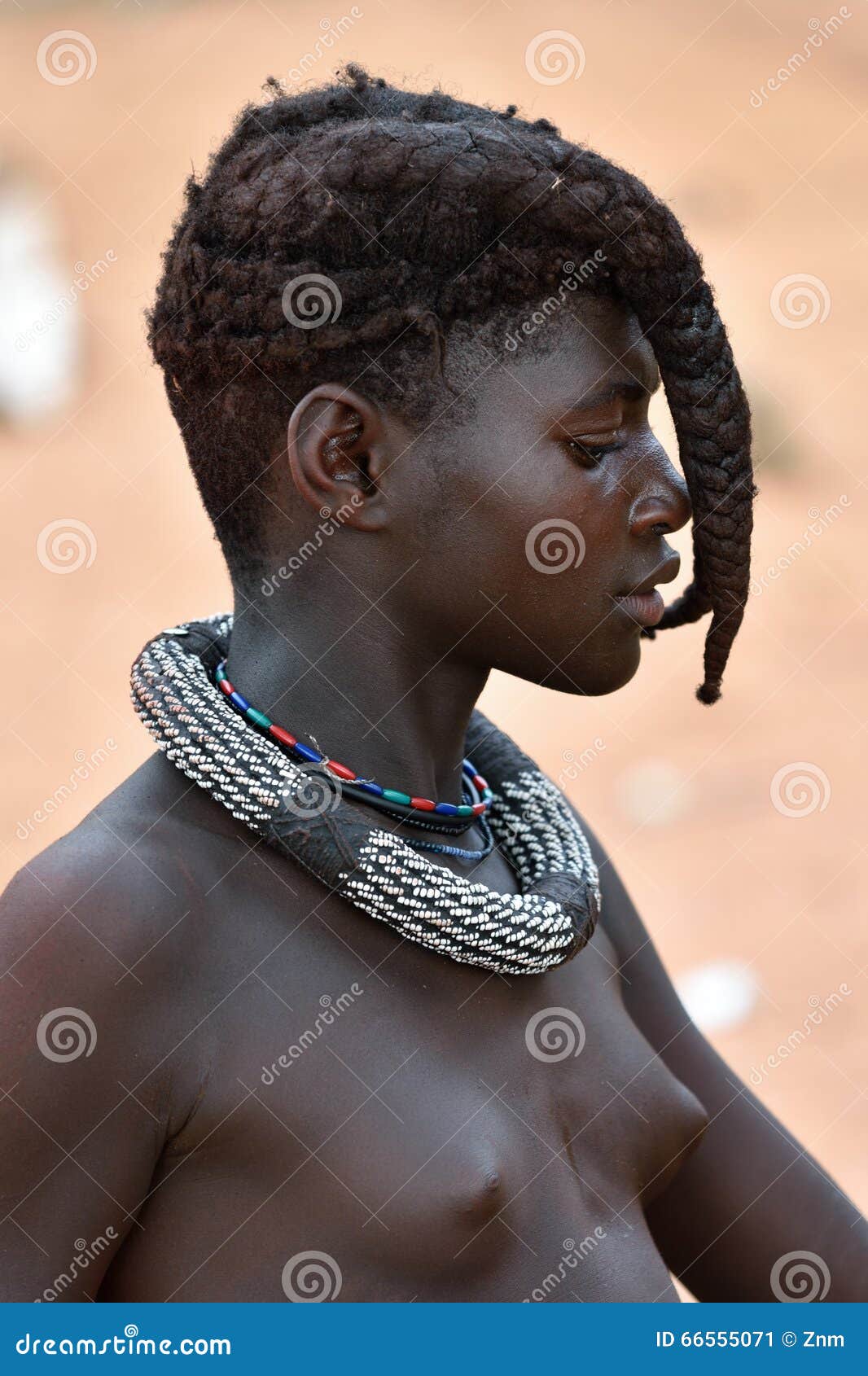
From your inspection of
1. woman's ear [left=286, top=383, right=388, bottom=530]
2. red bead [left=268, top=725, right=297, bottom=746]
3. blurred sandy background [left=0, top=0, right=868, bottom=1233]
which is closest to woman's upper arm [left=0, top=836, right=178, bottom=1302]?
red bead [left=268, top=725, right=297, bottom=746]

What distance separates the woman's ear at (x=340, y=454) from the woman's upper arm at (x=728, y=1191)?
76cm

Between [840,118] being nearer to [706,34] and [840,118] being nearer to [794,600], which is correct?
[706,34]

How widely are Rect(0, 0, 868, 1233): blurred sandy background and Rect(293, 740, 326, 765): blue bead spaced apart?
1.84 m

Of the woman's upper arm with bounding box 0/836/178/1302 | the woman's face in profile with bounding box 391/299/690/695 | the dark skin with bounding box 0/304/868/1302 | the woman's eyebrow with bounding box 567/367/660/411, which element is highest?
the woman's eyebrow with bounding box 567/367/660/411

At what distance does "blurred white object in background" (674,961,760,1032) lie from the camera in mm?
5812

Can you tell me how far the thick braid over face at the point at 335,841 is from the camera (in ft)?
5.98

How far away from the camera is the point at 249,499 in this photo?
1.98 metres

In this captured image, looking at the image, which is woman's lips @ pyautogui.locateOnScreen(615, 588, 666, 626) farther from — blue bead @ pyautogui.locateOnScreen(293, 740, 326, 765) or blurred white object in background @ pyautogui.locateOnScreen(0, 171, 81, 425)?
blurred white object in background @ pyautogui.locateOnScreen(0, 171, 81, 425)

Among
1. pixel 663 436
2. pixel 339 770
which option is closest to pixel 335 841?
pixel 339 770

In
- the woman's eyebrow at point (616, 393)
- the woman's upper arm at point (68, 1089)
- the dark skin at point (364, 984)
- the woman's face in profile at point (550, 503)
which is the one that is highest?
the woman's eyebrow at point (616, 393)

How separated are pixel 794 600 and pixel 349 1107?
26.6 feet

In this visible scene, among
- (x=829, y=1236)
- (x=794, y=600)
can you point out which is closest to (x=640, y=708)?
(x=794, y=600)

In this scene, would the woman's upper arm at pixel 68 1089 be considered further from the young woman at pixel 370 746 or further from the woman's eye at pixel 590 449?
the woman's eye at pixel 590 449

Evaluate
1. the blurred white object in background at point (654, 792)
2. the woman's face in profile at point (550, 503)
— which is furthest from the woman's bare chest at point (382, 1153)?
the blurred white object in background at point (654, 792)
